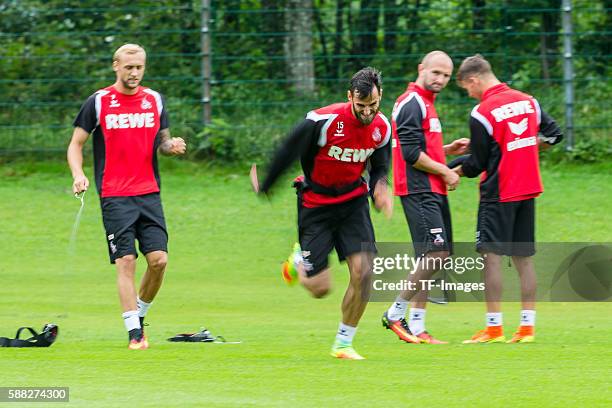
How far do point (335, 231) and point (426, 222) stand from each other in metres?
1.10

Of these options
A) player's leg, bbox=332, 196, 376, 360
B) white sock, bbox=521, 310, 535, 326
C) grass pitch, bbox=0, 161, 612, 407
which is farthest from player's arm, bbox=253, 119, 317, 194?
white sock, bbox=521, 310, 535, 326

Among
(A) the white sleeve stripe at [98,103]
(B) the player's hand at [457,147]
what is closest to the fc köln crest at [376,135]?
(B) the player's hand at [457,147]

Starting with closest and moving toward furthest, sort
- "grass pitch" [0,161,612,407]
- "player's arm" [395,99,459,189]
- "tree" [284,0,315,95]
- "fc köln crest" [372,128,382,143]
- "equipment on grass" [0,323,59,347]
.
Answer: "grass pitch" [0,161,612,407]
"fc köln crest" [372,128,382,143]
"equipment on grass" [0,323,59,347]
"player's arm" [395,99,459,189]
"tree" [284,0,315,95]

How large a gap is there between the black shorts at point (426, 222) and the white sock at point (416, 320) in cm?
43

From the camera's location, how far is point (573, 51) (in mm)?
18172

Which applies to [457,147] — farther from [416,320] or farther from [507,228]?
[416,320]

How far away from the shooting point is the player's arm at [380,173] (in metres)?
8.60

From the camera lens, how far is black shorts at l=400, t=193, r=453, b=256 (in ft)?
31.6

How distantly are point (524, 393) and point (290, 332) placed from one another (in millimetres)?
3276

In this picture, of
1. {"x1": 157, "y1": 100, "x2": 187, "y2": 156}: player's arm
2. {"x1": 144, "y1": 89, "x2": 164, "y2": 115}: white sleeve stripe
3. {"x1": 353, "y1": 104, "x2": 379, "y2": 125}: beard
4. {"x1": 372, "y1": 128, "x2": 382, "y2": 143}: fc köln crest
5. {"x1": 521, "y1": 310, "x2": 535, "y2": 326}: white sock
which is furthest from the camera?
{"x1": 144, "y1": 89, "x2": 164, "y2": 115}: white sleeve stripe

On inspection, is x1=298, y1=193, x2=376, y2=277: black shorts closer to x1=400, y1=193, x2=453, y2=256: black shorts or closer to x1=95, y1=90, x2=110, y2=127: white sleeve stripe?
x1=400, y1=193, x2=453, y2=256: black shorts

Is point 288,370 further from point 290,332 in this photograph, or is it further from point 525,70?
point 525,70

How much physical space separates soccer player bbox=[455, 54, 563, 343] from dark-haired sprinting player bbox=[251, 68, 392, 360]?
3.53ft

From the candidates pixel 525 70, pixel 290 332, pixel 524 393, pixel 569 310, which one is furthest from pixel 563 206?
pixel 524 393
